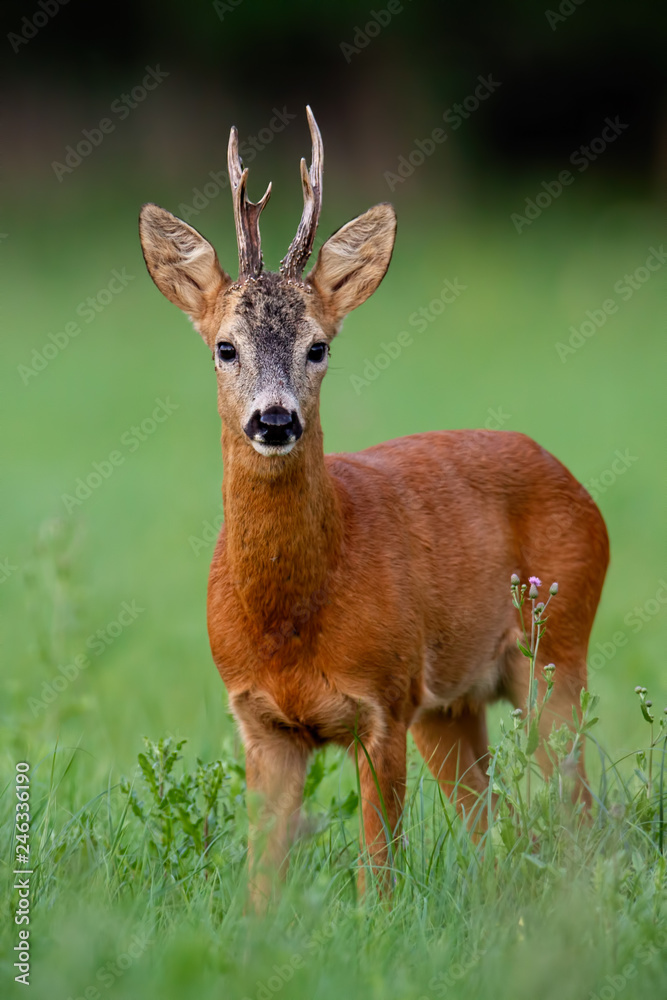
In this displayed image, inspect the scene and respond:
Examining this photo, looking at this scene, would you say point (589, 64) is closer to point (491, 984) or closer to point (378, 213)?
point (378, 213)

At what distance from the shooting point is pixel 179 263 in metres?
4.49

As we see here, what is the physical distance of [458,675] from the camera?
186 inches

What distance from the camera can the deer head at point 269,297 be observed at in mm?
4039

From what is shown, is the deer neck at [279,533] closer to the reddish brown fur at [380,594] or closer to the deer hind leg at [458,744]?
the reddish brown fur at [380,594]

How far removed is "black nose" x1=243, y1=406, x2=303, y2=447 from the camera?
388cm

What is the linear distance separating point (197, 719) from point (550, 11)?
Answer: 13.7m
